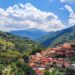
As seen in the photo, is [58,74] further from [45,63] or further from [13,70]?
[45,63]

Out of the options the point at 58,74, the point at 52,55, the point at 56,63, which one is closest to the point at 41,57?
the point at 52,55

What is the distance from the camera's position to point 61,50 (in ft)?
402

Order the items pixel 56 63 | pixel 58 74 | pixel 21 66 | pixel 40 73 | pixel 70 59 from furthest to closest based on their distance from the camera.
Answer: pixel 70 59
pixel 56 63
pixel 21 66
pixel 40 73
pixel 58 74

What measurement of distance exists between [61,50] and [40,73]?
115 ft

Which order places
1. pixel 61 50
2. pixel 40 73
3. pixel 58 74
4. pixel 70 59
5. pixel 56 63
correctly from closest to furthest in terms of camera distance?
pixel 58 74, pixel 40 73, pixel 56 63, pixel 70 59, pixel 61 50

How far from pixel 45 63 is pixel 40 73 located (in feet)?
65.3

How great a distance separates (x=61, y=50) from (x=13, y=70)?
33.7 meters

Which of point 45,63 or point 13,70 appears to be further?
point 45,63

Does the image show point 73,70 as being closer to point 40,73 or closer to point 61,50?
point 40,73

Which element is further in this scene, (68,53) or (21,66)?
(68,53)

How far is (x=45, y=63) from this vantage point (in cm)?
10819

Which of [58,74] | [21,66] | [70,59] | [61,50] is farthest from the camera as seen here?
[61,50]

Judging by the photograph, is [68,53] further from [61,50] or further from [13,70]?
[13,70]

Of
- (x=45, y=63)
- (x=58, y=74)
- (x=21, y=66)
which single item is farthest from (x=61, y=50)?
(x=58, y=74)
